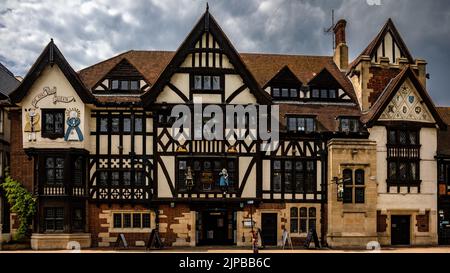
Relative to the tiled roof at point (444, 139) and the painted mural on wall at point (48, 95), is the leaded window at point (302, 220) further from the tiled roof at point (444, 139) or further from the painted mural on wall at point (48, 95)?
the painted mural on wall at point (48, 95)

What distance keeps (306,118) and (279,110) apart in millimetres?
1596

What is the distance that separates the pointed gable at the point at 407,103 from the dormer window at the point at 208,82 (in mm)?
8474

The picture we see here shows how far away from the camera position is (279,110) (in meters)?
27.9

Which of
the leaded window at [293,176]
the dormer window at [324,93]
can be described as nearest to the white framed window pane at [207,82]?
the leaded window at [293,176]

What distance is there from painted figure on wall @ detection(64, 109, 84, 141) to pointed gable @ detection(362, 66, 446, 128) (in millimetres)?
15519

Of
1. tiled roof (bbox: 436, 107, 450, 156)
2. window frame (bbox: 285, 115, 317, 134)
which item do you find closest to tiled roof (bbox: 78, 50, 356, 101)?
window frame (bbox: 285, 115, 317, 134)

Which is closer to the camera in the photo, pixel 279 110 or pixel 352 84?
pixel 279 110

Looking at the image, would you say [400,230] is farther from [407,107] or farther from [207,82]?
[207,82]

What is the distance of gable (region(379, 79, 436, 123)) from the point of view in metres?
27.6

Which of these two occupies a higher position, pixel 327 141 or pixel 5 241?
pixel 327 141

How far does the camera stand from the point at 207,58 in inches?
1038
